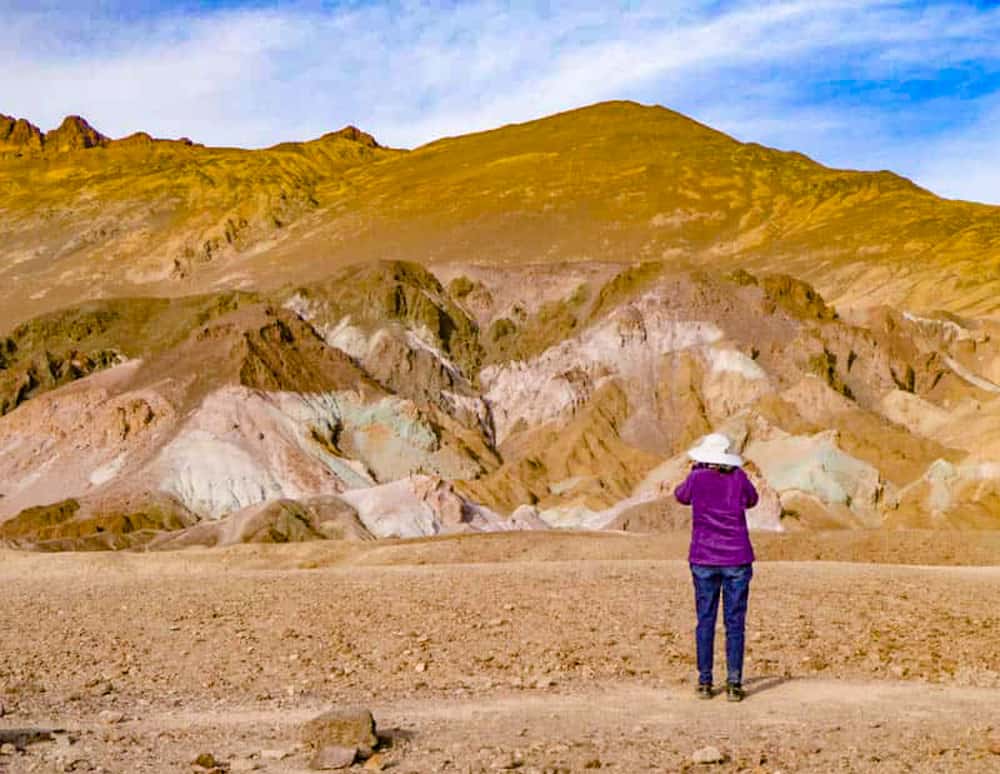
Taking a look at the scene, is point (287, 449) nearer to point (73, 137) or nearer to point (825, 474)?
point (825, 474)

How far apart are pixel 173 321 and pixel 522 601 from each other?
5273cm

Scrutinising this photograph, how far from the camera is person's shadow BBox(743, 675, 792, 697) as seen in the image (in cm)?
829

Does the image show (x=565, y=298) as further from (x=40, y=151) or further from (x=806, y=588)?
(x=40, y=151)

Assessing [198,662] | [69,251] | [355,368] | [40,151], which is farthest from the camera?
[40,151]

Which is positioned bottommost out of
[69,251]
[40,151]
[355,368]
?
[355,368]

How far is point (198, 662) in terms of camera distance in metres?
9.86

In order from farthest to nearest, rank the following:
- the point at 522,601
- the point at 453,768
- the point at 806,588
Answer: the point at 806,588, the point at 522,601, the point at 453,768

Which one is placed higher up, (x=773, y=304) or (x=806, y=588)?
(x=773, y=304)

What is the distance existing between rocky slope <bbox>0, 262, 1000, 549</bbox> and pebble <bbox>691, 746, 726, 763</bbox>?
88.6 ft

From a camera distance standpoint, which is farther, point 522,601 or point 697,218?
point 697,218

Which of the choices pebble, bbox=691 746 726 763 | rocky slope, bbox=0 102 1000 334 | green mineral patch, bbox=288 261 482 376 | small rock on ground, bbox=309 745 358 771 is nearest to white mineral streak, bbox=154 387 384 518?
green mineral patch, bbox=288 261 482 376

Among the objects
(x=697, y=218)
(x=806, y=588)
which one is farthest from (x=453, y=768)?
(x=697, y=218)

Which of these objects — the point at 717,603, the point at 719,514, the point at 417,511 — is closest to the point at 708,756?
the point at 717,603

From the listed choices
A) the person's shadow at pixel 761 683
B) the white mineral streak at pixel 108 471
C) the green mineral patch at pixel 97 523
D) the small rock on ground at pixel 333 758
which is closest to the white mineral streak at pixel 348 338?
the white mineral streak at pixel 108 471
